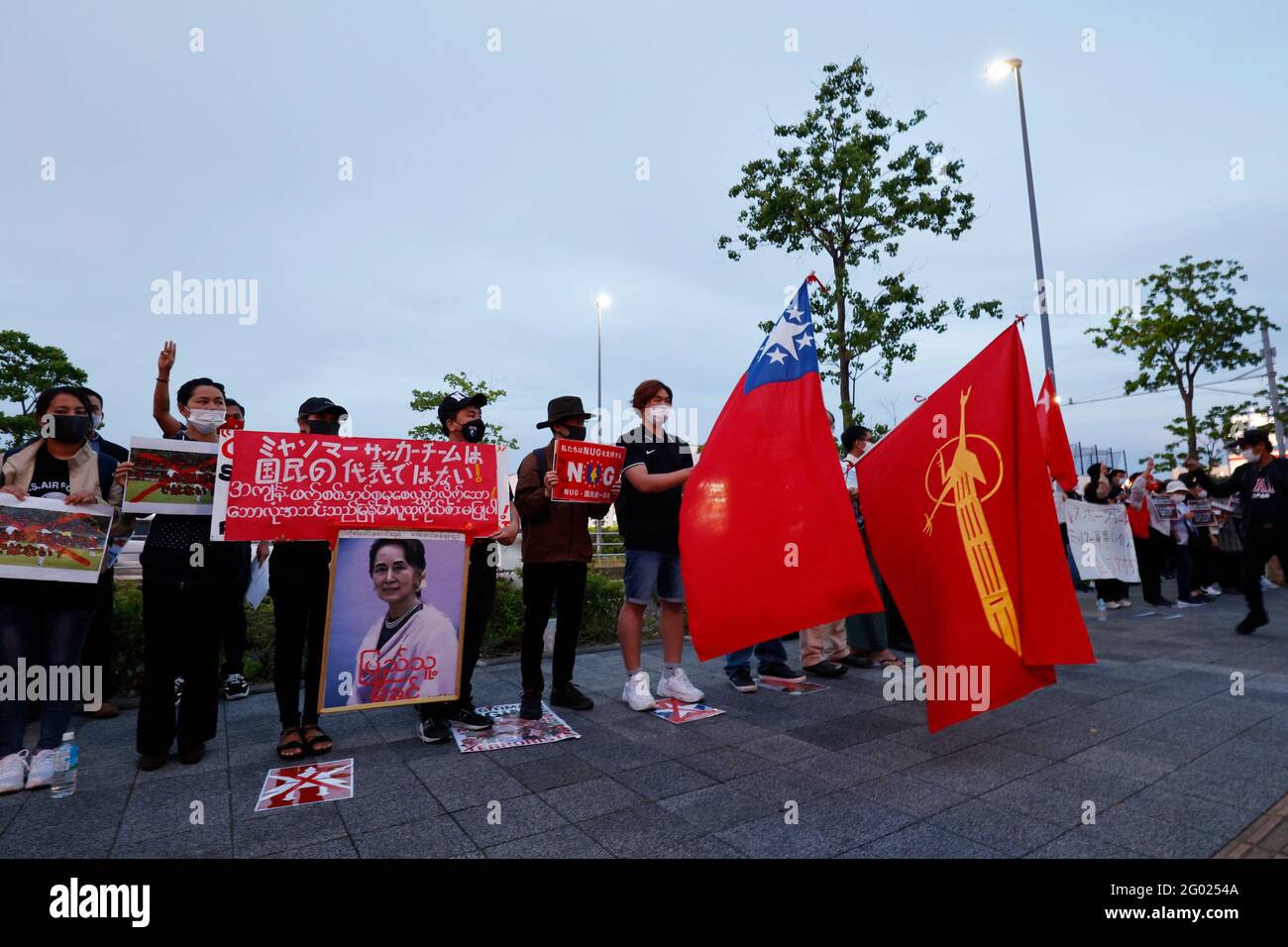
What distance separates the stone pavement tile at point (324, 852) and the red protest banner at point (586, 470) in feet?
7.14

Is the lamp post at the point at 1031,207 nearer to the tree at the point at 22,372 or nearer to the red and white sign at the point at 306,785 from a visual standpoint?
the red and white sign at the point at 306,785

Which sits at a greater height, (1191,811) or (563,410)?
(563,410)

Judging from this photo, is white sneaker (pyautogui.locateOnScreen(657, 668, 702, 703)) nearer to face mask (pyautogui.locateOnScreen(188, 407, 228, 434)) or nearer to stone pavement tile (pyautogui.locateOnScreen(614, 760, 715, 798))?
stone pavement tile (pyautogui.locateOnScreen(614, 760, 715, 798))

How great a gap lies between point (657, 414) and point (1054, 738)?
3.01 metres

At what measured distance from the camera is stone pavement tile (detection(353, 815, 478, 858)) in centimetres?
261

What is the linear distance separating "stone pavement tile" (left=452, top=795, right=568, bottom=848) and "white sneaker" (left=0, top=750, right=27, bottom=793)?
2.13 meters

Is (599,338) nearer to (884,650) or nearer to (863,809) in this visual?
(884,650)

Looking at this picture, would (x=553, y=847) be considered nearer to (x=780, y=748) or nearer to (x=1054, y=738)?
(x=780, y=748)

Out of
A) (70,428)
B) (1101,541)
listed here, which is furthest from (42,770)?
(1101,541)

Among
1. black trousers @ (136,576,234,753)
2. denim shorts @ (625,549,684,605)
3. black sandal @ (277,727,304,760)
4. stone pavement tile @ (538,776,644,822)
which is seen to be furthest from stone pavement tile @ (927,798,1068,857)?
black trousers @ (136,576,234,753)

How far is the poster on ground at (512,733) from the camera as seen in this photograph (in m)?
3.96

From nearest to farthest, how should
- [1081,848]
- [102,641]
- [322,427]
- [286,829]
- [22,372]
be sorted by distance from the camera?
[1081,848] → [286,829] → [322,427] → [102,641] → [22,372]

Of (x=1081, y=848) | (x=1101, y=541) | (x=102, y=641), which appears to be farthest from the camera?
(x=1101, y=541)

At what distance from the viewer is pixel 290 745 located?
377 centimetres
